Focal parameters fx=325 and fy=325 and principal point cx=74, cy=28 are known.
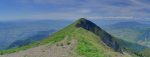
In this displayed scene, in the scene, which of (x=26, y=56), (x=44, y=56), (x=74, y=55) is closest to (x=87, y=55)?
(x=74, y=55)

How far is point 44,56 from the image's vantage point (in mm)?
46688

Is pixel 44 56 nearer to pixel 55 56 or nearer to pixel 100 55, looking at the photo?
pixel 55 56

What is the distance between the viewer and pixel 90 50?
53.4 meters

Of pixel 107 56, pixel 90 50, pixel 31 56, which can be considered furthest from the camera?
pixel 90 50

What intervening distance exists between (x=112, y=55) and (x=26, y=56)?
43.5ft

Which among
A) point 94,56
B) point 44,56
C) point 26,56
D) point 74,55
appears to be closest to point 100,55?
point 94,56

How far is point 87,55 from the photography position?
154ft

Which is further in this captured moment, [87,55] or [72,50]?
[72,50]

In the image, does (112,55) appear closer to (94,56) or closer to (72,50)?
(94,56)

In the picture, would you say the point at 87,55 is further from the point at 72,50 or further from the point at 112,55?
the point at 72,50

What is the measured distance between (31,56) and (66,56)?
5.65 metres

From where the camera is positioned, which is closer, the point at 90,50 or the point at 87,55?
the point at 87,55

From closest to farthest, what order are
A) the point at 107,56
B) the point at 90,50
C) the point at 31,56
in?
the point at 107,56
the point at 31,56
the point at 90,50

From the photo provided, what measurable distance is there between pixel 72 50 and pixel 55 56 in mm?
8612
